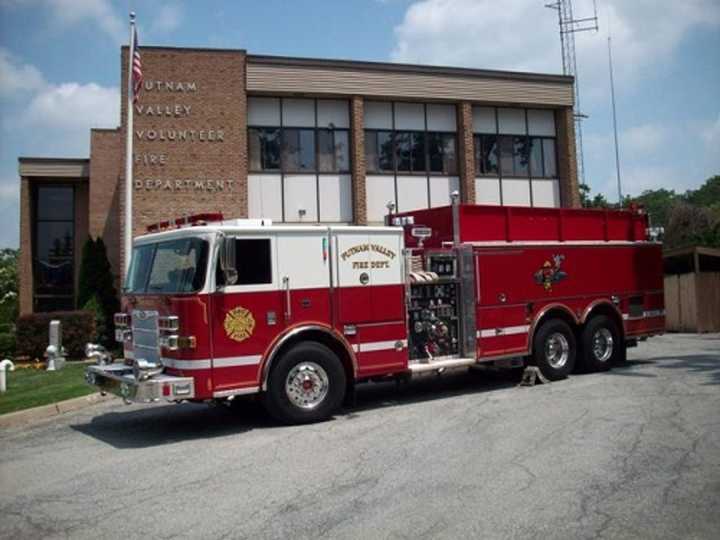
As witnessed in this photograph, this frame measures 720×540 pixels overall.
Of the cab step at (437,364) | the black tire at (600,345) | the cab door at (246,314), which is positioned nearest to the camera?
the cab door at (246,314)

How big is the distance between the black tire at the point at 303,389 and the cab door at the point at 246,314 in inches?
11.9

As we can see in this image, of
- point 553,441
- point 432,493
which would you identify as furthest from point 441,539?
point 553,441

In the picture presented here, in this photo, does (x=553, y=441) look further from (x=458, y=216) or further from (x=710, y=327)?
(x=710, y=327)

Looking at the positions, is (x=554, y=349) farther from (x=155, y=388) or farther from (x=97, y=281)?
(x=97, y=281)

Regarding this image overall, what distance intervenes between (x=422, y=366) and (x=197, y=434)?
3.31 metres

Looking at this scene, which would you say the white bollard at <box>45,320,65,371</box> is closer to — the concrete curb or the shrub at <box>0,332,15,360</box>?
the shrub at <box>0,332,15,360</box>

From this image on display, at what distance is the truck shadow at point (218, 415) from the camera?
8.61m

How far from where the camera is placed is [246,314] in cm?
842

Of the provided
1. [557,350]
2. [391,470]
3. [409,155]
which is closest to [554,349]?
[557,350]

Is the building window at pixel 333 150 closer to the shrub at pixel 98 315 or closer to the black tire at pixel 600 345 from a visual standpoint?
the shrub at pixel 98 315

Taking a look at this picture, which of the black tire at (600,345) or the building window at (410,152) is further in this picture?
the building window at (410,152)

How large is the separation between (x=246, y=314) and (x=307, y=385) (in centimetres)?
121

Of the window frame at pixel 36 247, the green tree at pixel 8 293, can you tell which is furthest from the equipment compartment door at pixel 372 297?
the green tree at pixel 8 293

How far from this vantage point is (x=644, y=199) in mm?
104688
